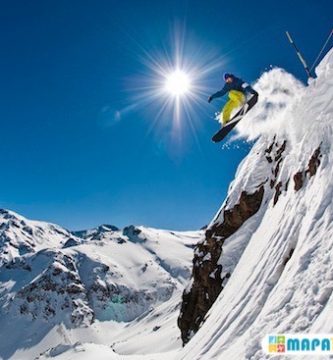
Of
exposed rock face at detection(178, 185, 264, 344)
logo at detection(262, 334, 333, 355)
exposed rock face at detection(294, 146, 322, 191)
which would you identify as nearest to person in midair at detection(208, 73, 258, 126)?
exposed rock face at detection(294, 146, 322, 191)

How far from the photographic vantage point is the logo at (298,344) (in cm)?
1038

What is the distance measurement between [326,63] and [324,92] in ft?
5.47

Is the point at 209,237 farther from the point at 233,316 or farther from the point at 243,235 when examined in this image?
the point at 233,316

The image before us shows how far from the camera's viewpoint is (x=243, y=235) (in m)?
31.9

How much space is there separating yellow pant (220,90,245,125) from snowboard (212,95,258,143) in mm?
357

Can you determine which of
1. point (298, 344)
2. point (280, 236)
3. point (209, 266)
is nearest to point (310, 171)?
point (280, 236)

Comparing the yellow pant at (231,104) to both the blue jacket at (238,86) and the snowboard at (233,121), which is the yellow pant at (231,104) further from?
the snowboard at (233,121)

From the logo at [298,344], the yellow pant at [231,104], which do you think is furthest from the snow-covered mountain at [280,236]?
the yellow pant at [231,104]

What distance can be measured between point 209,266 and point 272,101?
14117 millimetres

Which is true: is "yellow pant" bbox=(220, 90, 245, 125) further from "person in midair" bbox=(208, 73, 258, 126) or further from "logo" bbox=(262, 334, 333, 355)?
"logo" bbox=(262, 334, 333, 355)

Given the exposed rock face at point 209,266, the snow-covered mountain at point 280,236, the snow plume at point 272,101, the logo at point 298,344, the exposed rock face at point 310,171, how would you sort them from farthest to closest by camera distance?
the exposed rock face at point 209,266 → the snow plume at point 272,101 → the exposed rock face at point 310,171 → the snow-covered mountain at point 280,236 → the logo at point 298,344

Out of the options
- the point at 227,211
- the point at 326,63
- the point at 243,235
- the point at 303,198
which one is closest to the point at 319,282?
the point at 303,198

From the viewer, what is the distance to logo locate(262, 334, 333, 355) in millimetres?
10383

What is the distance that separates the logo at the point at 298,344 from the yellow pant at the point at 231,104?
526 inches
